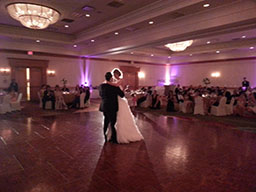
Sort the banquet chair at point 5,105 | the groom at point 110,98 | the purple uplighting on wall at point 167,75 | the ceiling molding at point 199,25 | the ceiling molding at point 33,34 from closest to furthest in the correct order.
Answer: the groom at point 110,98 < the ceiling molding at point 199,25 < the banquet chair at point 5,105 < the ceiling molding at point 33,34 < the purple uplighting on wall at point 167,75

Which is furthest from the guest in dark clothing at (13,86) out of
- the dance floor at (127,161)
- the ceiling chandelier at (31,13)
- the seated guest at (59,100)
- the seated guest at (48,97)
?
the dance floor at (127,161)

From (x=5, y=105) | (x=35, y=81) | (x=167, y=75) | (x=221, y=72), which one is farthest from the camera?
(x=167, y=75)

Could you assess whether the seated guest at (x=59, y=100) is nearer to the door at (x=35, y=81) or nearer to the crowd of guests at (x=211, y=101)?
the door at (x=35, y=81)

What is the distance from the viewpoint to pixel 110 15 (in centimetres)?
812

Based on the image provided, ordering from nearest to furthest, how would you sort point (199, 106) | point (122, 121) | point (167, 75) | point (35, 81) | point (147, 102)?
point (122, 121), point (199, 106), point (147, 102), point (35, 81), point (167, 75)

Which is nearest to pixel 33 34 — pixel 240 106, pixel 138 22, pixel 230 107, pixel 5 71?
pixel 5 71

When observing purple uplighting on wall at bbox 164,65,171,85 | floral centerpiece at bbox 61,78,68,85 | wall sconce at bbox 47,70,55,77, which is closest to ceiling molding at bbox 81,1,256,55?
floral centerpiece at bbox 61,78,68,85

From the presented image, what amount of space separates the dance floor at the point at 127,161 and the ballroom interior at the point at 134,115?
0.02 m

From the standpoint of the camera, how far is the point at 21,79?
13086 millimetres

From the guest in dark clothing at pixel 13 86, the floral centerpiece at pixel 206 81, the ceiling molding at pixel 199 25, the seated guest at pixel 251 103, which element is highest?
the ceiling molding at pixel 199 25

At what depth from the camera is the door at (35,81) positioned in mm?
13477

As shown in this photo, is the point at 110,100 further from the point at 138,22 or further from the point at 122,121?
the point at 138,22

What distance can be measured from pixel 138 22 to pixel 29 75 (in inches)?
351

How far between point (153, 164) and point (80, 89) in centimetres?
827
